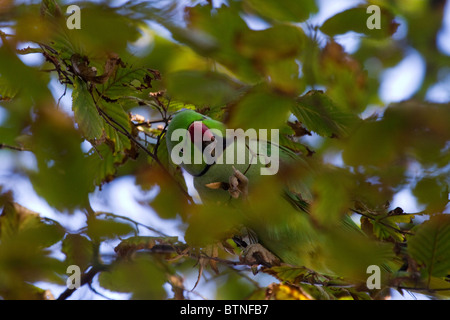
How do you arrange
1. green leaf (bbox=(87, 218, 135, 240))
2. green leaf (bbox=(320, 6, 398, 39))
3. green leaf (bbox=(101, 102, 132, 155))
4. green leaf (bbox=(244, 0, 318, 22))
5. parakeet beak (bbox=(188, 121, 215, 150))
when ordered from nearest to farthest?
green leaf (bbox=(244, 0, 318, 22)) → green leaf (bbox=(320, 6, 398, 39)) → green leaf (bbox=(87, 218, 135, 240)) → green leaf (bbox=(101, 102, 132, 155)) → parakeet beak (bbox=(188, 121, 215, 150))

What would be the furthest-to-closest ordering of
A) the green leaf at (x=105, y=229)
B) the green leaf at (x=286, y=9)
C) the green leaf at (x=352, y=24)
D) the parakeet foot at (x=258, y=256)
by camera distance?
the parakeet foot at (x=258, y=256), the green leaf at (x=105, y=229), the green leaf at (x=352, y=24), the green leaf at (x=286, y=9)

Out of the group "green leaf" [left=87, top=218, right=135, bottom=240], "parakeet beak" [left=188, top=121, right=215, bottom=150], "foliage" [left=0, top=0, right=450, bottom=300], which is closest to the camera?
"foliage" [left=0, top=0, right=450, bottom=300]

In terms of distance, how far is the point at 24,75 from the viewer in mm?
1409

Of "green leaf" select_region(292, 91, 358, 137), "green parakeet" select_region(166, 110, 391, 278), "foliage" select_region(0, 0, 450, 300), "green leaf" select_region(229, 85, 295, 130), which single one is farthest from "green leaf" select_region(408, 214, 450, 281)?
"green parakeet" select_region(166, 110, 391, 278)

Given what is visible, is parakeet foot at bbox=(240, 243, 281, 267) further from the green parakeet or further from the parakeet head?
the parakeet head

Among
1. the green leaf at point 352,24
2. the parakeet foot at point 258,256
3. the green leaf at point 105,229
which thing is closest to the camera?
the green leaf at point 352,24

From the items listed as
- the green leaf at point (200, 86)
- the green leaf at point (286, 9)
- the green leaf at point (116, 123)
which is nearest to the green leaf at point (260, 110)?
the green leaf at point (200, 86)

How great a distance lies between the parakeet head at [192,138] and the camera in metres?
2.32

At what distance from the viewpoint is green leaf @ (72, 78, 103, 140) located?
5.55ft

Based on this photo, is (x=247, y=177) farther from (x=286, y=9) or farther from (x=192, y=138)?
(x=286, y=9)

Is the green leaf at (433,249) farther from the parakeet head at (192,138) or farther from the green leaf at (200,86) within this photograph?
the parakeet head at (192,138)

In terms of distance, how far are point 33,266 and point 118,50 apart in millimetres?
955

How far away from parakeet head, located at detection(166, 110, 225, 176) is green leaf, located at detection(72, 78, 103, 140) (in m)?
0.61

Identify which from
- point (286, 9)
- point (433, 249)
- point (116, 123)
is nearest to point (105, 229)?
point (116, 123)
